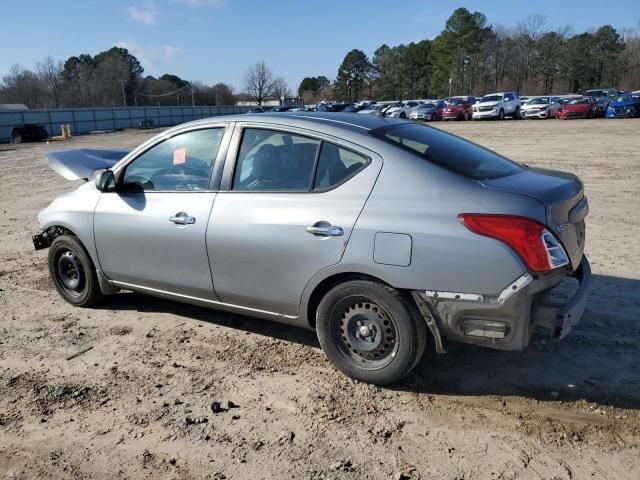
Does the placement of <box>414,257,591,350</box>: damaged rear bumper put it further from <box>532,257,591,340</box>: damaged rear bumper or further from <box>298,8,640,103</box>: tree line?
<box>298,8,640,103</box>: tree line

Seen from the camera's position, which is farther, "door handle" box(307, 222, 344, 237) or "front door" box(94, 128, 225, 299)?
"front door" box(94, 128, 225, 299)

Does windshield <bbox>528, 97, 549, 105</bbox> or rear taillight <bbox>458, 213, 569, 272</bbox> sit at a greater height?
windshield <bbox>528, 97, 549, 105</bbox>

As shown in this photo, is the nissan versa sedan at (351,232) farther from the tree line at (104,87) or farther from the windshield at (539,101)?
the tree line at (104,87)

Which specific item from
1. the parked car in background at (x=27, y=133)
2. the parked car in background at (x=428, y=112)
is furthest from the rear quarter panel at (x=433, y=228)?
the parked car in background at (x=428, y=112)

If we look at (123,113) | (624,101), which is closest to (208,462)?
(624,101)

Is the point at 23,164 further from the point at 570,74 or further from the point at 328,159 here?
the point at 570,74

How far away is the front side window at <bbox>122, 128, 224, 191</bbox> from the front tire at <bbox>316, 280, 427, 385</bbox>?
1401 millimetres

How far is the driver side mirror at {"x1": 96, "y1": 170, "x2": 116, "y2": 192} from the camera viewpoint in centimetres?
433

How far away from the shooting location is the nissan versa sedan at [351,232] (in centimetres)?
297

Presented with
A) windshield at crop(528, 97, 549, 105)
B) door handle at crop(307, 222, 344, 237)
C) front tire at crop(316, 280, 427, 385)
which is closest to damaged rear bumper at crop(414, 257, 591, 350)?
front tire at crop(316, 280, 427, 385)

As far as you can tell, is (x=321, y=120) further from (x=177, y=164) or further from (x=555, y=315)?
(x=555, y=315)

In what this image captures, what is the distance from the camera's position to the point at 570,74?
7575 cm

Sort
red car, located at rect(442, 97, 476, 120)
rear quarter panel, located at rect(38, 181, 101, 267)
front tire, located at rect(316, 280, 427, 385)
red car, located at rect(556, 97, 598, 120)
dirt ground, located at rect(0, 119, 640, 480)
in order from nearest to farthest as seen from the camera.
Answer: dirt ground, located at rect(0, 119, 640, 480)
front tire, located at rect(316, 280, 427, 385)
rear quarter panel, located at rect(38, 181, 101, 267)
red car, located at rect(556, 97, 598, 120)
red car, located at rect(442, 97, 476, 120)

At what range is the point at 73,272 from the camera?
496 cm
